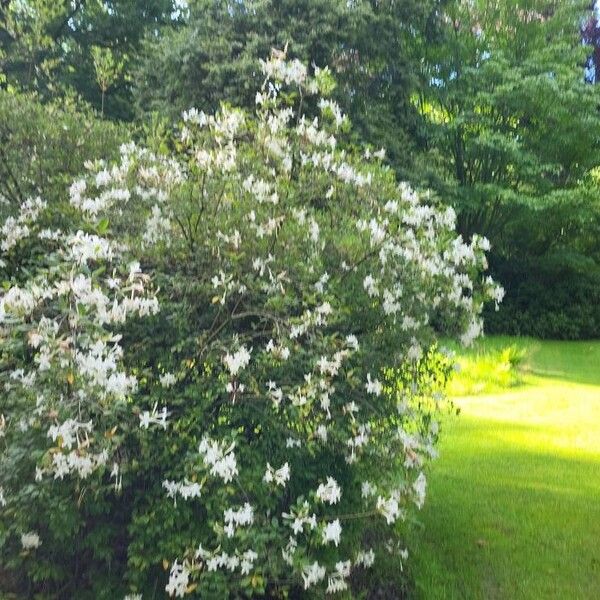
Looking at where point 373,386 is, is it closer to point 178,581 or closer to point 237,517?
point 237,517

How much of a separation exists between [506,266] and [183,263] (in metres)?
16.9

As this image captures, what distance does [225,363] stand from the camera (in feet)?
10.1

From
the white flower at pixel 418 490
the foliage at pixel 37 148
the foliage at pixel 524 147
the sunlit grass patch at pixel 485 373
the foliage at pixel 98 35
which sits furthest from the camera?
the foliage at pixel 524 147

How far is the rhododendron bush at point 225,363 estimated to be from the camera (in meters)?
2.74

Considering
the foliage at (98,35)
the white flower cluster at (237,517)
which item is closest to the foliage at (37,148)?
the white flower cluster at (237,517)

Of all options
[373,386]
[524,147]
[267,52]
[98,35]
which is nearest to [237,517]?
[373,386]

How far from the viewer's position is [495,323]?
18344 millimetres

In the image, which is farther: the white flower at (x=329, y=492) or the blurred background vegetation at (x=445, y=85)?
the blurred background vegetation at (x=445, y=85)

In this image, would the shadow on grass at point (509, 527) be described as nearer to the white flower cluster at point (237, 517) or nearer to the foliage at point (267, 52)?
the white flower cluster at point (237, 517)

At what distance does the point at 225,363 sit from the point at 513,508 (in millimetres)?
3043

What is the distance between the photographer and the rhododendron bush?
2.74 meters

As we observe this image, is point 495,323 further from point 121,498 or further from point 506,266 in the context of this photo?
point 121,498

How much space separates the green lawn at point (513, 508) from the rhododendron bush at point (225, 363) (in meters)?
0.59

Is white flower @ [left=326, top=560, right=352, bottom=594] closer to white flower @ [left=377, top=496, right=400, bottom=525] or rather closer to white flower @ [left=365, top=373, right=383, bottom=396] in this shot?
white flower @ [left=377, top=496, right=400, bottom=525]
